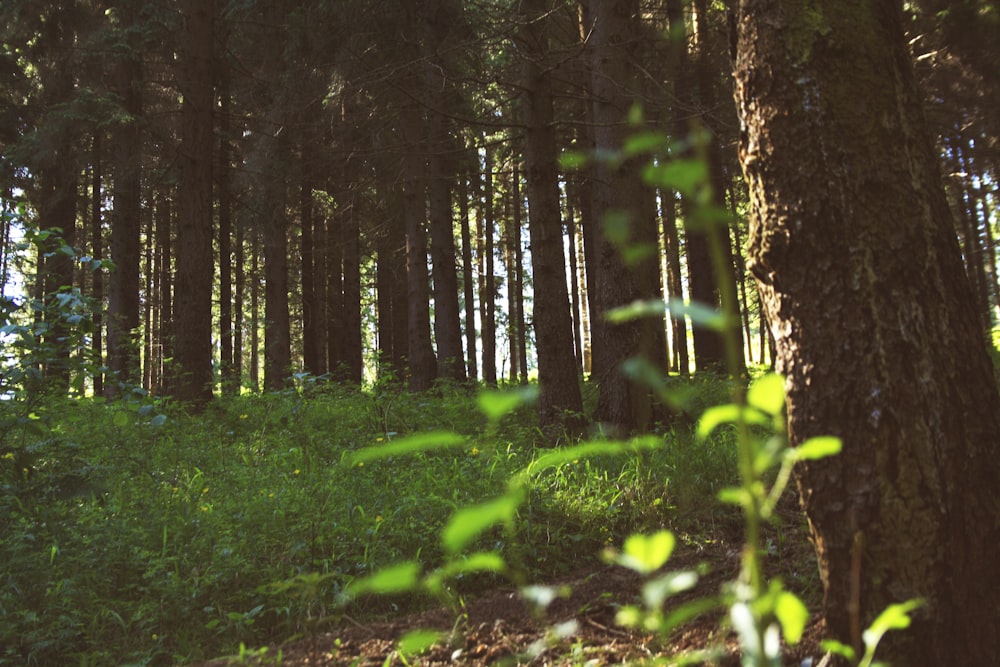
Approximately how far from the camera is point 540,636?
2713 mm

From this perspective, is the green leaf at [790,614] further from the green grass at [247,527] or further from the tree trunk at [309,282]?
the tree trunk at [309,282]

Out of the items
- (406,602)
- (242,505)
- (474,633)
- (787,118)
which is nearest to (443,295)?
(242,505)

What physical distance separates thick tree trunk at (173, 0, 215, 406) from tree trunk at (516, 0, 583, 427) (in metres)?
4.71

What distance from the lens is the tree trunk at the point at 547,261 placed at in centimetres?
703

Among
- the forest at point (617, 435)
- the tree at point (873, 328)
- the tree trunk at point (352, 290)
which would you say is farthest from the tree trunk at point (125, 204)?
the tree at point (873, 328)

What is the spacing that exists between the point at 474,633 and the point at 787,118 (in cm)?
232

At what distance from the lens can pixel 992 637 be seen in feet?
5.57

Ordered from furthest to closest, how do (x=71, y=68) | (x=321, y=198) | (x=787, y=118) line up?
(x=321, y=198) < (x=71, y=68) < (x=787, y=118)

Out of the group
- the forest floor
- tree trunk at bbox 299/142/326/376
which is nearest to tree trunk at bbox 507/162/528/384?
tree trunk at bbox 299/142/326/376

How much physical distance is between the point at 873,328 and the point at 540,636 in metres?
1.79

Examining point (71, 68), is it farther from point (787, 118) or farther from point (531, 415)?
point (787, 118)

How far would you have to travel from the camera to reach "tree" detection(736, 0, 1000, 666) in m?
1.68

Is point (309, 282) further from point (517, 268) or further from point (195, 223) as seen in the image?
point (195, 223)

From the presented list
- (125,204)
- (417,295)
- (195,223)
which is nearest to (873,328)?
(195,223)
